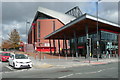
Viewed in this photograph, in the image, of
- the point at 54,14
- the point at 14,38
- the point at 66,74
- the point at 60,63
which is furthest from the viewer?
the point at 54,14

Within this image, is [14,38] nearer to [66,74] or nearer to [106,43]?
[106,43]

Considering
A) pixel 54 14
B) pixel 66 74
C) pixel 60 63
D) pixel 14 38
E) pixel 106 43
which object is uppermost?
pixel 54 14

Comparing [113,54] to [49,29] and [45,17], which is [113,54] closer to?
[49,29]

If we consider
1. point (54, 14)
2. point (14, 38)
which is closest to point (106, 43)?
point (14, 38)

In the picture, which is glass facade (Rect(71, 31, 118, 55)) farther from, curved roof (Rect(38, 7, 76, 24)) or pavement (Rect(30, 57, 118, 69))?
curved roof (Rect(38, 7, 76, 24))

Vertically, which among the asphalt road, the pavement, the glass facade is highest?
the glass facade

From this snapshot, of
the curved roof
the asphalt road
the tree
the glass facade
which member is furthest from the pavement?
the curved roof

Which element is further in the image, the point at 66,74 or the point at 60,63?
the point at 60,63

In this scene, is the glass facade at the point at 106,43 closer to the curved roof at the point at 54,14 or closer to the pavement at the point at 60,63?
the pavement at the point at 60,63

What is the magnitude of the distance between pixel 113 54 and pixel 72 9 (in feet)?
276

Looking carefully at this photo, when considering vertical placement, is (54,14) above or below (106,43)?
above

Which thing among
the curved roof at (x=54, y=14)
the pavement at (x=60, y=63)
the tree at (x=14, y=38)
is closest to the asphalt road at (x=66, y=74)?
the pavement at (x=60, y=63)

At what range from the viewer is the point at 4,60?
28031mm

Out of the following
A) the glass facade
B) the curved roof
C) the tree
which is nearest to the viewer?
the glass facade
